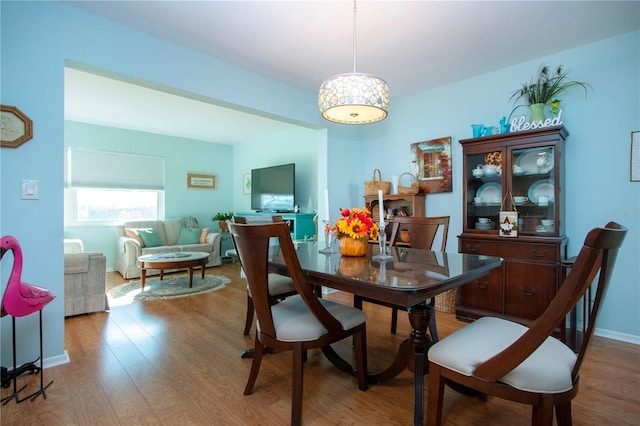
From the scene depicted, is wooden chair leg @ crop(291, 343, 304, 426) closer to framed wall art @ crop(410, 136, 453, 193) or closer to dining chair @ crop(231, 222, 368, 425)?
dining chair @ crop(231, 222, 368, 425)

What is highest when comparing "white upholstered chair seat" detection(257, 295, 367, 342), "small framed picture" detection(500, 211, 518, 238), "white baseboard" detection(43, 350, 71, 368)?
"small framed picture" detection(500, 211, 518, 238)

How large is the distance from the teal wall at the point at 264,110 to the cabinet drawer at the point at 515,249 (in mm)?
445

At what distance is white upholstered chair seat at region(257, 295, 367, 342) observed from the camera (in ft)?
4.95

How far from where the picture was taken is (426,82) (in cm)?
334

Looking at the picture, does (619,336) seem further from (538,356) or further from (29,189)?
(29,189)

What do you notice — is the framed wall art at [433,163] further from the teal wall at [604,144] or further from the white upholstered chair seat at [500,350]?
the white upholstered chair seat at [500,350]

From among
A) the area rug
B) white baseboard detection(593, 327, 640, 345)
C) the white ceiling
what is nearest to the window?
the area rug

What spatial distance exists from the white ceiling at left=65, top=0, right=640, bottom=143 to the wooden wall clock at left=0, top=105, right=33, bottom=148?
0.85 meters

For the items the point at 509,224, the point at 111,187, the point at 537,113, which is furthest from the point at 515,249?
the point at 111,187

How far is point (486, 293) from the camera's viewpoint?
2.76 m

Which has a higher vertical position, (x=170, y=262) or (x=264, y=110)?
(x=264, y=110)

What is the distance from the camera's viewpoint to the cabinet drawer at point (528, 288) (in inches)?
96.4

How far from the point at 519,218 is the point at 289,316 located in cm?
223

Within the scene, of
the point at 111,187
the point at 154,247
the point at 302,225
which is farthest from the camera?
the point at 111,187
